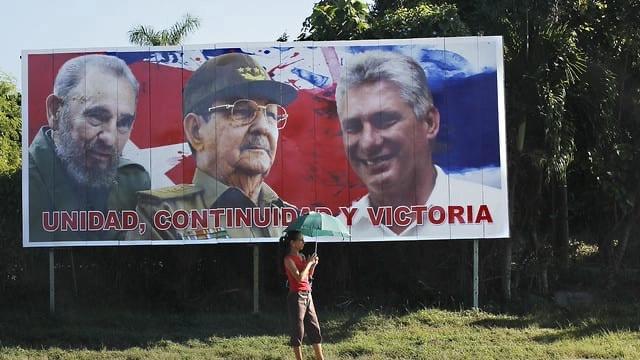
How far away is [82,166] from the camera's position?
10.3 m

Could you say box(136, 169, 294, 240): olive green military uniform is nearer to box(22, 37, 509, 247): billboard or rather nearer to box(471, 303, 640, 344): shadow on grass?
box(22, 37, 509, 247): billboard

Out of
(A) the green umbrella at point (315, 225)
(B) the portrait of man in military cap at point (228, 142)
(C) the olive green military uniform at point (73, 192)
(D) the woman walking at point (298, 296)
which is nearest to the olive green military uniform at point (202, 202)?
(B) the portrait of man in military cap at point (228, 142)

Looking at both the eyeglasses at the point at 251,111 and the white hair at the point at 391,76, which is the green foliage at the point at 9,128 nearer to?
the eyeglasses at the point at 251,111

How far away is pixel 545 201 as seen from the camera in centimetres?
1183

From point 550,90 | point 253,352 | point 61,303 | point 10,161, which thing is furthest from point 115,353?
point 550,90

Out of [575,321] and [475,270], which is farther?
[475,270]

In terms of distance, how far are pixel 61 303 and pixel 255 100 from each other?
4.22m

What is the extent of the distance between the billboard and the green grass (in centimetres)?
114

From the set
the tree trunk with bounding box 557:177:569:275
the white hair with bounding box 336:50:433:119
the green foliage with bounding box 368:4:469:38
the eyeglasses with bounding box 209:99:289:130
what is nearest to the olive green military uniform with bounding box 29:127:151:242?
the eyeglasses with bounding box 209:99:289:130

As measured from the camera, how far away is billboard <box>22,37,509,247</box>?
10.2m

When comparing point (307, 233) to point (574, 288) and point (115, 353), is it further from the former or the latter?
point (574, 288)

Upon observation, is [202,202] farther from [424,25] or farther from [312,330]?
[424,25]

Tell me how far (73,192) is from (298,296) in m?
4.20

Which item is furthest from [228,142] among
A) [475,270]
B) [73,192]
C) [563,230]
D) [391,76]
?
[563,230]
